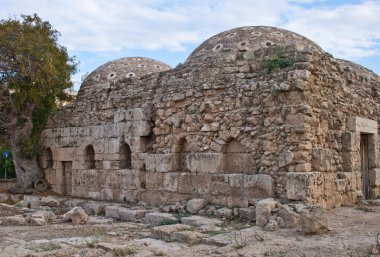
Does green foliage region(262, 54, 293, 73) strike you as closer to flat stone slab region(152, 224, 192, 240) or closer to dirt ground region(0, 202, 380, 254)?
dirt ground region(0, 202, 380, 254)

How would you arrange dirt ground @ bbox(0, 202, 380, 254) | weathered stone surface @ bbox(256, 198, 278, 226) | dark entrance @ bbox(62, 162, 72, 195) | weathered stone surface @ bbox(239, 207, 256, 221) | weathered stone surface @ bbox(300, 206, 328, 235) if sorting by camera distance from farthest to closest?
dark entrance @ bbox(62, 162, 72, 195)
weathered stone surface @ bbox(239, 207, 256, 221)
weathered stone surface @ bbox(256, 198, 278, 226)
weathered stone surface @ bbox(300, 206, 328, 235)
dirt ground @ bbox(0, 202, 380, 254)

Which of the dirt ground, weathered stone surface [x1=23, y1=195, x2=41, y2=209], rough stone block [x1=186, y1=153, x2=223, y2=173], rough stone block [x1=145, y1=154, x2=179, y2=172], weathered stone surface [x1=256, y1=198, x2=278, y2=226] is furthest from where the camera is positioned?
weathered stone surface [x1=23, y1=195, x2=41, y2=209]

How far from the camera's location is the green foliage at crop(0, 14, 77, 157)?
12.9 meters

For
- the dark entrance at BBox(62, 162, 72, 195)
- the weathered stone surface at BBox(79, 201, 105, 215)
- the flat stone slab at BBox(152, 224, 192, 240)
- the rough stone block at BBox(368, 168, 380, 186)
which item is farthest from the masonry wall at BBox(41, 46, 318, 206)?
the rough stone block at BBox(368, 168, 380, 186)

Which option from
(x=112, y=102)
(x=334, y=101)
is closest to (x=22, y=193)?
(x=112, y=102)

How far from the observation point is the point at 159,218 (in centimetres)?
892

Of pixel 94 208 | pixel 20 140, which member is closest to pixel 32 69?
pixel 20 140

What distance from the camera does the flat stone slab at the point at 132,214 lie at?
9547 mm

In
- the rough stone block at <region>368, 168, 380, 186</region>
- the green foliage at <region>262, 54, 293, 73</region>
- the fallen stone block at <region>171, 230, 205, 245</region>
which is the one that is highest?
the green foliage at <region>262, 54, 293, 73</region>

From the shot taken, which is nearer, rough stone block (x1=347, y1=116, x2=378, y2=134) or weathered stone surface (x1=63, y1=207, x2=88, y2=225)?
weathered stone surface (x1=63, y1=207, x2=88, y2=225)

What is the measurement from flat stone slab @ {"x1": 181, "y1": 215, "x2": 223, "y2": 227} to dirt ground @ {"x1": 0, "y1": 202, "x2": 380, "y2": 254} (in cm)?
29

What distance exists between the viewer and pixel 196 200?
9.36 m

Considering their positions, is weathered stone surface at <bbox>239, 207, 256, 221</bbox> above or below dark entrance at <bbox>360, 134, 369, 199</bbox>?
below

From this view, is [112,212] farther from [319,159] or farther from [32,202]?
[319,159]
